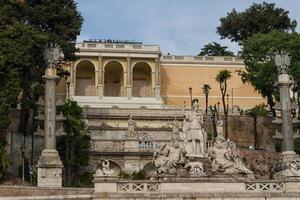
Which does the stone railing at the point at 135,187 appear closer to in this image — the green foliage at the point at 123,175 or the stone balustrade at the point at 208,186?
the stone balustrade at the point at 208,186

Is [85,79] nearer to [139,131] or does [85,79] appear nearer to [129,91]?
[129,91]

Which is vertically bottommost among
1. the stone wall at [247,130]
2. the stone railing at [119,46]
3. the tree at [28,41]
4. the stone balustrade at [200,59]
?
the stone wall at [247,130]

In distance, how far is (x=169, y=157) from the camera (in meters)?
29.7

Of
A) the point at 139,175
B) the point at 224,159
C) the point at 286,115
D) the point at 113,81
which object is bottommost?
the point at 139,175

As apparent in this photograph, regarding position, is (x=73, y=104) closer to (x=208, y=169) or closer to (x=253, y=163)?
(x=253, y=163)

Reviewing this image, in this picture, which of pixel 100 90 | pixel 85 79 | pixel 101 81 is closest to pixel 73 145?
pixel 100 90

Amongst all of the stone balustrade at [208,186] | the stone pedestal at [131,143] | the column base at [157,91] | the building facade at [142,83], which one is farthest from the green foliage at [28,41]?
the column base at [157,91]

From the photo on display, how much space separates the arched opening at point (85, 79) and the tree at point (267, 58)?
17.0m

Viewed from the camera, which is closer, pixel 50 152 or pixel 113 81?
pixel 50 152

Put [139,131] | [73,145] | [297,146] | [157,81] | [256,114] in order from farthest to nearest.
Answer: [157,81], [256,114], [139,131], [297,146], [73,145]

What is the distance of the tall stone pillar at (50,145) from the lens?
33.1 metres

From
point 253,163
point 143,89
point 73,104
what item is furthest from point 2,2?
point 143,89

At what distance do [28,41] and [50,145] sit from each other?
659cm

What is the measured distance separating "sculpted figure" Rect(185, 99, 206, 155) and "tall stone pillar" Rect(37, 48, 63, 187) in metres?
7.01
